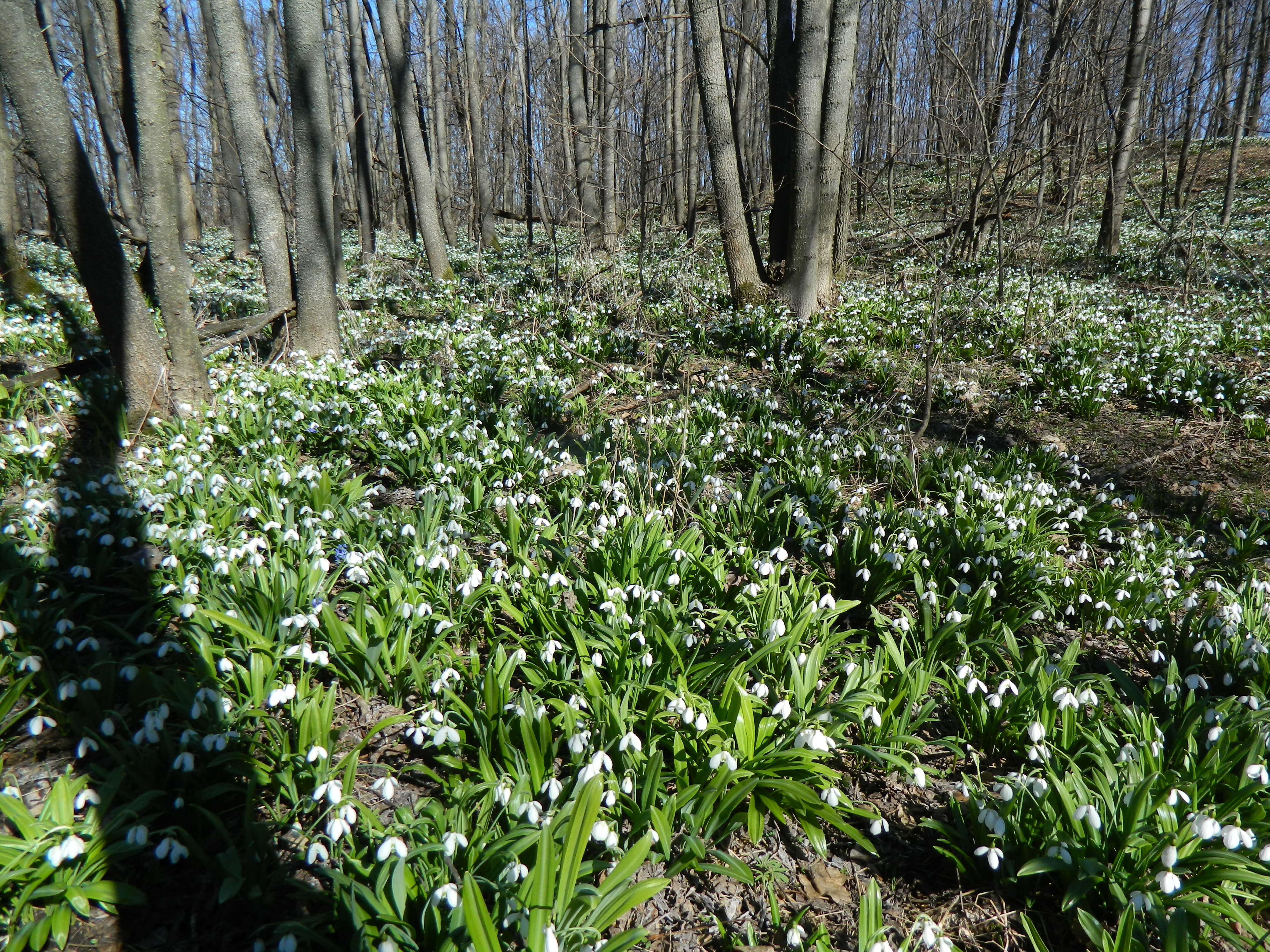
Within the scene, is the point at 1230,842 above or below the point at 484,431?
below

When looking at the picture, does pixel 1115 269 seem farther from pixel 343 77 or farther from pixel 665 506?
pixel 343 77

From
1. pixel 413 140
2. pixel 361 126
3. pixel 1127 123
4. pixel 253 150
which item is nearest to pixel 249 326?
pixel 253 150

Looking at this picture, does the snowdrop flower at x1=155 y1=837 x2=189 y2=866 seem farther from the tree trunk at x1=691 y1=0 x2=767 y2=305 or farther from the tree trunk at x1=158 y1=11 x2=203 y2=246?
the tree trunk at x1=691 y1=0 x2=767 y2=305

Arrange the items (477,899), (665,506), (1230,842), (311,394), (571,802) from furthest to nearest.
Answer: (311,394) < (665,506) < (571,802) < (1230,842) < (477,899)

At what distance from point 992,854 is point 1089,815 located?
0.92 ft

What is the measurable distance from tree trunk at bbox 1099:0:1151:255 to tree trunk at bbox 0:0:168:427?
8587 millimetres

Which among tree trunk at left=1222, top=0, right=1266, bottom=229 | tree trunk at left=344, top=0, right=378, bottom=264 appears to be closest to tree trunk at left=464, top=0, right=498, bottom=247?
tree trunk at left=344, top=0, right=378, bottom=264

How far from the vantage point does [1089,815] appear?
6.31ft

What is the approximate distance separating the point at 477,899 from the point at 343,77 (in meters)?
36.1

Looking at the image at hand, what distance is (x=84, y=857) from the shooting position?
1.87 meters

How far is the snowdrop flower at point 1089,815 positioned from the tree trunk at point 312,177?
6791mm

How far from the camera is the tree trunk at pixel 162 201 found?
16.0 feet

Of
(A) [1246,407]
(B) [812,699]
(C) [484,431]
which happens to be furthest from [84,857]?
(A) [1246,407]

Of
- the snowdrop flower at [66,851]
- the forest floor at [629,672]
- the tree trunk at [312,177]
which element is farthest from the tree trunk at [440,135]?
the snowdrop flower at [66,851]
